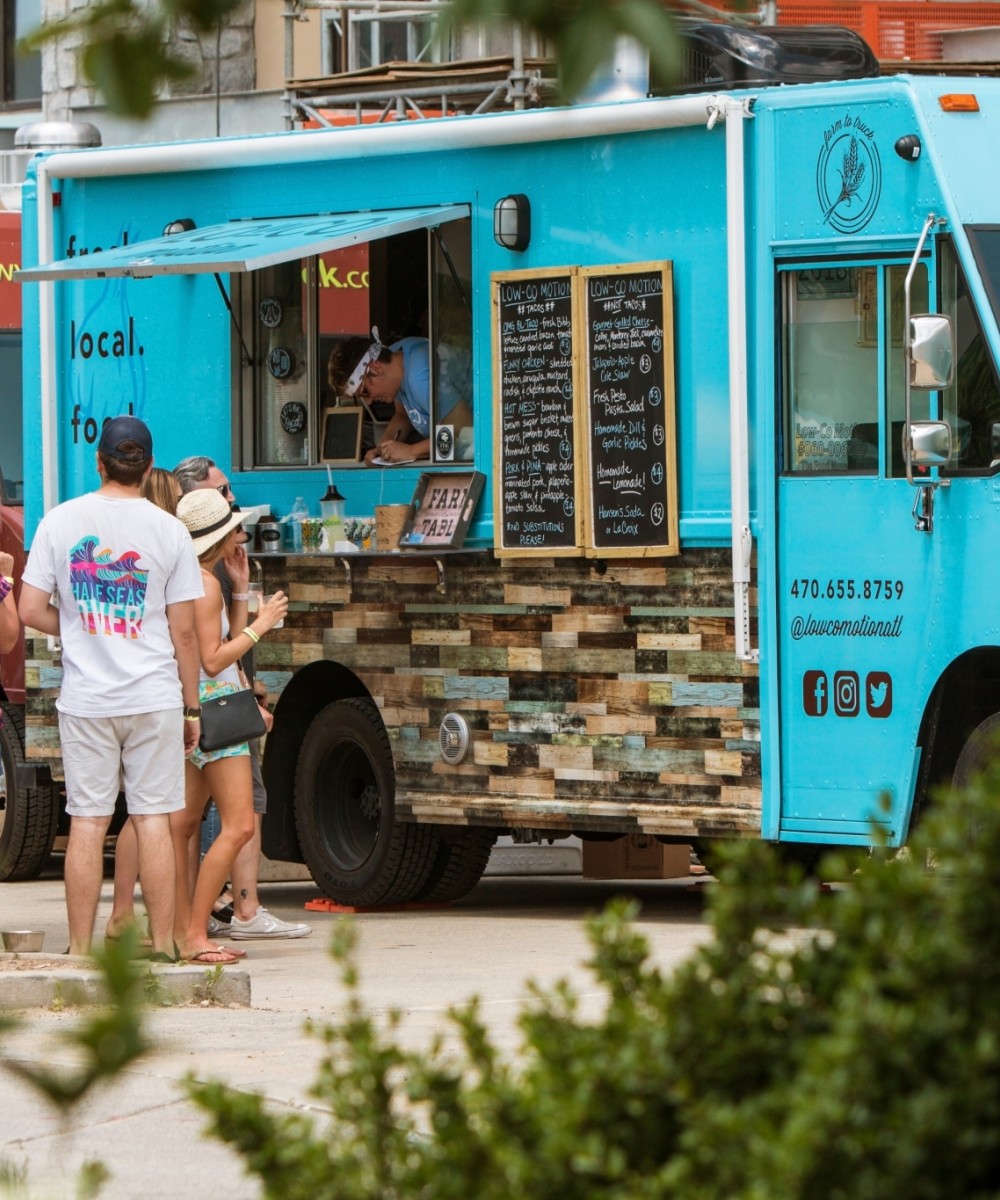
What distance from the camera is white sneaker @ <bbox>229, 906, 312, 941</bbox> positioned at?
977 cm

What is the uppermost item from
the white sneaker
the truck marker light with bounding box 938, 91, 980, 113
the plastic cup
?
the truck marker light with bounding box 938, 91, 980, 113

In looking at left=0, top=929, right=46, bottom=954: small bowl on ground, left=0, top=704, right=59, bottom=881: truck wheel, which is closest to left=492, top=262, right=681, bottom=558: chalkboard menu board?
left=0, top=929, right=46, bottom=954: small bowl on ground

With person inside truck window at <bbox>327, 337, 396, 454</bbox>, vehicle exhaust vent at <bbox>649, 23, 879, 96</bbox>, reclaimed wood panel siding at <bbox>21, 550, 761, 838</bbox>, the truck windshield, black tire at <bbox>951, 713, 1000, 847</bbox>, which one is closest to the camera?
black tire at <bbox>951, 713, 1000, 847</bbox>

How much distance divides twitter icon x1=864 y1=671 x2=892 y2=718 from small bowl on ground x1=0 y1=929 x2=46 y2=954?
2930mm

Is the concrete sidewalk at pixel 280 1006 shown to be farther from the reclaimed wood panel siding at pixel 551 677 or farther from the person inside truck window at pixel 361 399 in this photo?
the person inside truck window at pixel 361 399

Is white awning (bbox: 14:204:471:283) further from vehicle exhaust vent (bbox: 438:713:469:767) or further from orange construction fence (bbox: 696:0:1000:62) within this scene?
orange construction fence (bbox: 696:0:1000:62)

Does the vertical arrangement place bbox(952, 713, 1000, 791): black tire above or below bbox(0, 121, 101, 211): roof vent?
below

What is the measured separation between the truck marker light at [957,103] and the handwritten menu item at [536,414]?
62.0 inches

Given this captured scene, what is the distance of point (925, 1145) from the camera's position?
3.03m

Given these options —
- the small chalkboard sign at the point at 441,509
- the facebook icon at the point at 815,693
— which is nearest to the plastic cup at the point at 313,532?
the small chalkboard sign at the point at 441,509

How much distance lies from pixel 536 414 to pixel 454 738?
1334 mm

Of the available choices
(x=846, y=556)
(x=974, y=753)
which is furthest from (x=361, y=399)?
(x=974, y=753)

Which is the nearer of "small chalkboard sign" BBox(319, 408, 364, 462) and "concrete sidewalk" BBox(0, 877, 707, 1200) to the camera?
"concrete sidewalk" BBox(0, 877, 707, 1200)

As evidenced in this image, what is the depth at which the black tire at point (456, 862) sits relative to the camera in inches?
431
